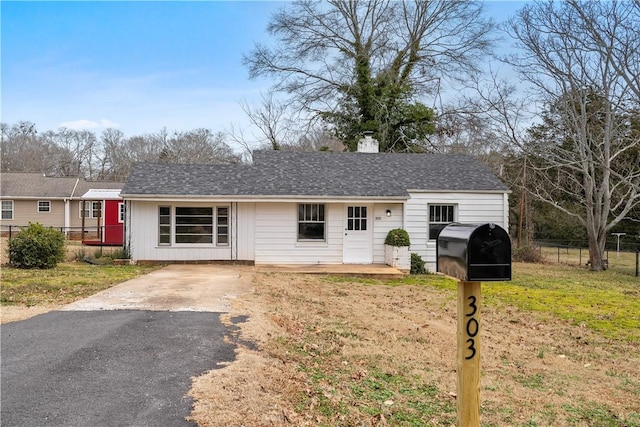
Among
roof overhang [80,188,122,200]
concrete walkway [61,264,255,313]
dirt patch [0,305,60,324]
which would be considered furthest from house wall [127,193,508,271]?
roof overhang [80,188,122,200]

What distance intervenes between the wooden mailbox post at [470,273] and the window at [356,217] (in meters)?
12.7

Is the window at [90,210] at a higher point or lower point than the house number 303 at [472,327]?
higher

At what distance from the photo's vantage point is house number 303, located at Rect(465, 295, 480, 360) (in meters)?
2.50

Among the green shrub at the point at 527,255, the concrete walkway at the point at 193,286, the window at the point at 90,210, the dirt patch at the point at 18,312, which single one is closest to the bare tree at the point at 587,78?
the green shrub at the point at 527,255

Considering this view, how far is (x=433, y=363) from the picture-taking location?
5809 mm

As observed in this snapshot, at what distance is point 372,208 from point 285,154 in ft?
15.3

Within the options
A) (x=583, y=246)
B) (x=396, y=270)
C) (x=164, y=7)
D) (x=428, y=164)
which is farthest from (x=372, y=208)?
(x=583, y=246)

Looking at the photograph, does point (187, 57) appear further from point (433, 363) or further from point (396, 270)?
point (433, 363)

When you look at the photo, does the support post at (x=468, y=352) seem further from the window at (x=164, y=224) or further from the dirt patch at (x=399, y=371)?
the window at (x=164, y=224)

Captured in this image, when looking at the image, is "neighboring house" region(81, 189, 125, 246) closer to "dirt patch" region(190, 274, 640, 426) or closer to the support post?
"dirt patch" region(190, 274, 640, 426)

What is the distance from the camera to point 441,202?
15852 mm

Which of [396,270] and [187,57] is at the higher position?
[187,57]

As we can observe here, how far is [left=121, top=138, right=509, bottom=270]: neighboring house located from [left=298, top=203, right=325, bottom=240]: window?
0.03 metres

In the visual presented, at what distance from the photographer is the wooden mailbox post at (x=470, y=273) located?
2326mm
